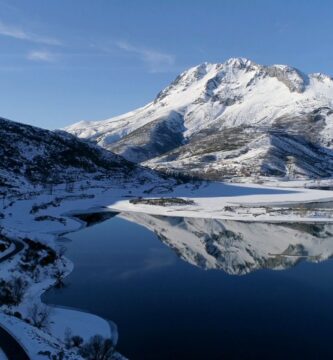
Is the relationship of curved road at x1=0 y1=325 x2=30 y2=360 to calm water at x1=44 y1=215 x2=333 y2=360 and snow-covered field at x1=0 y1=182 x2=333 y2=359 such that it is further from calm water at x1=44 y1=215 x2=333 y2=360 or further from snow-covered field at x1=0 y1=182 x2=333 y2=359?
calm water at x1=44 y1=215 x2=333 y2=360

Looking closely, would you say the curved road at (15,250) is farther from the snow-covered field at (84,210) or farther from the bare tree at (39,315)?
the bare tree at (39,315)

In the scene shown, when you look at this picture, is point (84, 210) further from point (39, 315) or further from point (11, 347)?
point (11, 347)

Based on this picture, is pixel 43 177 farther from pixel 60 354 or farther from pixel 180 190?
pixel 60 354

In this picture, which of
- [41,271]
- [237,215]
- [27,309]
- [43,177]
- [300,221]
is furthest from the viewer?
[43,177]

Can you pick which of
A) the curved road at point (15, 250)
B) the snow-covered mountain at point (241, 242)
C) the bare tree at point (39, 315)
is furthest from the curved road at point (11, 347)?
the snow-covered mountain at point (241, 242)

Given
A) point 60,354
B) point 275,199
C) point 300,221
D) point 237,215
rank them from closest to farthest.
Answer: point 60,354 → point 300,221 → point 237,215 → point 275,199

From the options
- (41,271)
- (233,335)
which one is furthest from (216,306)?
(41,271)
